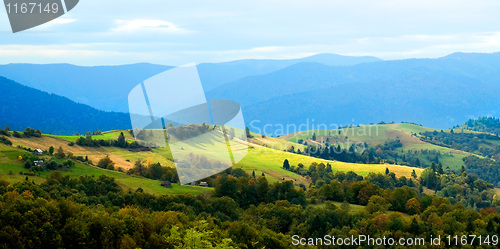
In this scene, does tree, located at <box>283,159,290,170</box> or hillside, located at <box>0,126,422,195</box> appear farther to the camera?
tree, located at <box>283,159,290,170</box>

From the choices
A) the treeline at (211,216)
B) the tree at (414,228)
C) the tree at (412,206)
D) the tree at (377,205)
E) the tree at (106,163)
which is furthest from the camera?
the tree at (106,163)

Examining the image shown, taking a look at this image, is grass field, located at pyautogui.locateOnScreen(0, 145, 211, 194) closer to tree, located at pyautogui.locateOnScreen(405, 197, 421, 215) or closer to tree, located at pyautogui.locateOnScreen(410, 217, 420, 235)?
tree, located at pyautogui.locateOnScreen(405, 197, 421, 215)

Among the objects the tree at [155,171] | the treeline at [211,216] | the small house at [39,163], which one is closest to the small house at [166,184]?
the treeline at [211,216]

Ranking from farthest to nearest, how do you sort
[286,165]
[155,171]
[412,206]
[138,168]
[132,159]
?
[286,165] < [132,159] < [138,168] < [155,171] < [412,206]

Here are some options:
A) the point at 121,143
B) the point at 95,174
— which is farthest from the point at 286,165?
the point at 95,174

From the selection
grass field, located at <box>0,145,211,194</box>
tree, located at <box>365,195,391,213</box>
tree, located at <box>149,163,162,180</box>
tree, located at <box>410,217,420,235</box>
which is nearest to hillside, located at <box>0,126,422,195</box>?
grass field, located at <box>0,145,211,194</box>

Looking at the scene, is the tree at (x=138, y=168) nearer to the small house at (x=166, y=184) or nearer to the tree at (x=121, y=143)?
the small house at (x=166, y=184)

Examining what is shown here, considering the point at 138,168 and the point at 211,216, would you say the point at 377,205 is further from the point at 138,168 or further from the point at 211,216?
the point at 138,168

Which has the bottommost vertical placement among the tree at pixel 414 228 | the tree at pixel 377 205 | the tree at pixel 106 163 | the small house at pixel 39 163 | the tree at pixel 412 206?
the tree at pixel 412 206

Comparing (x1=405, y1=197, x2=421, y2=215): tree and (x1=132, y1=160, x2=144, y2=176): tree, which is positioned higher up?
(x1=132, y1=160, x2=144, y2=176): tree
